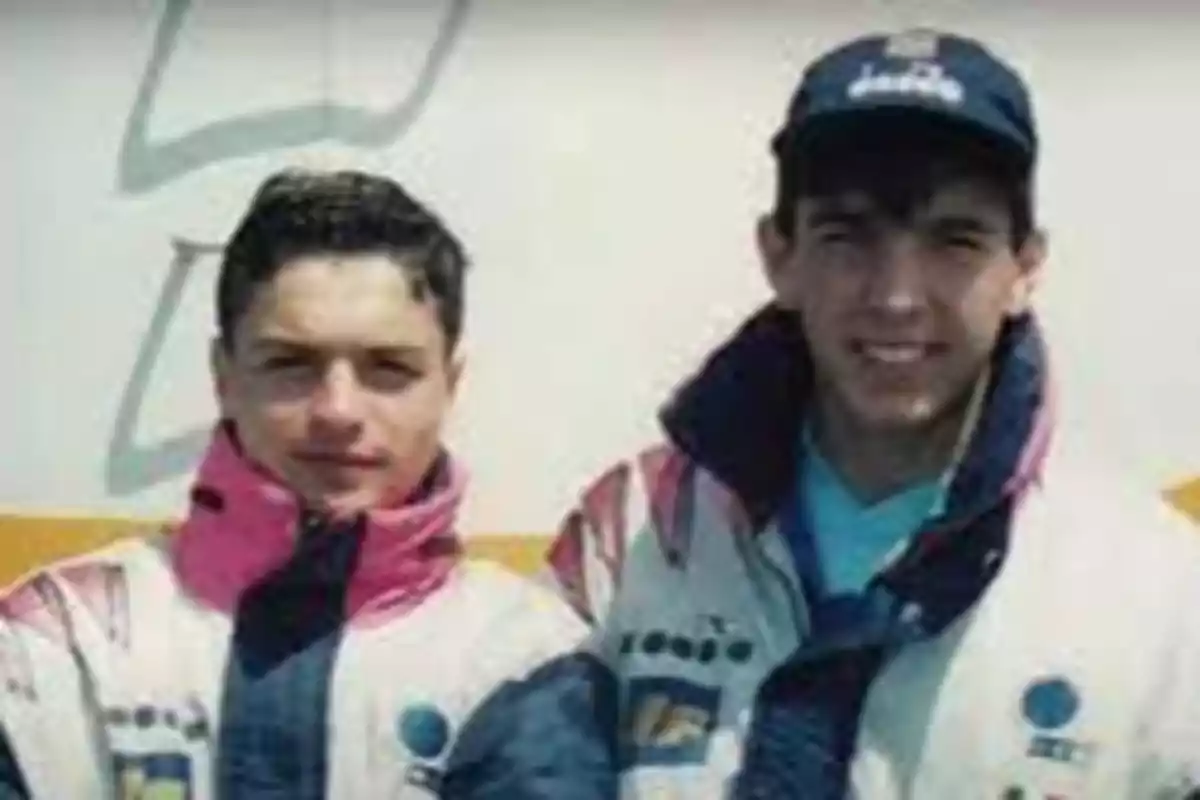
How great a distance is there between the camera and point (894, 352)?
1870mm

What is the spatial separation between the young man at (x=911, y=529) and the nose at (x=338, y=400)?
0.22 metres

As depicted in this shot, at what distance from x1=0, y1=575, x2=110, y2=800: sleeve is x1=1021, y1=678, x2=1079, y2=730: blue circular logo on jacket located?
64 centimetres

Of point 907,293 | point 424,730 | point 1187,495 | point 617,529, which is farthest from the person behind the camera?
point 1187,495

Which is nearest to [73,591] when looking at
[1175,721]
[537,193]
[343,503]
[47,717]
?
[47,717]

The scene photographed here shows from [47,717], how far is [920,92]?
742mm

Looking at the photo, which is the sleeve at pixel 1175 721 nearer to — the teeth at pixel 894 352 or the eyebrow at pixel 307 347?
the teeth at pixel 894 352

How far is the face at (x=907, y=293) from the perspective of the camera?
187cm

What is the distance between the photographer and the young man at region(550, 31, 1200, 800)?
1.89 meters

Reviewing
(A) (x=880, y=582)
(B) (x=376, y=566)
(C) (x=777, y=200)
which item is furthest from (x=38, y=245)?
(A) (x=880, y=582)


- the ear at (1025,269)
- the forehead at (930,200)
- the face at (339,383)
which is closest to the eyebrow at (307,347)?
the face at (339,383)

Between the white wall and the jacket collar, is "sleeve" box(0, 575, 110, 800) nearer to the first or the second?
the white wall

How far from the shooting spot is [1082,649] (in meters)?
1.90

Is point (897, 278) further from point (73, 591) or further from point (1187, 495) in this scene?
point (73, 591)

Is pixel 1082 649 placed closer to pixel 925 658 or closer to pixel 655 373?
pixel 925 658
